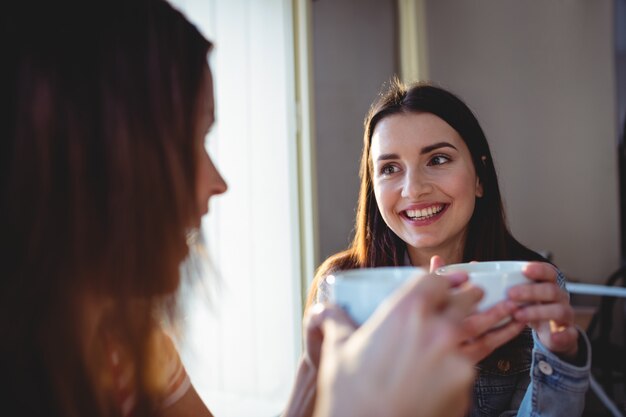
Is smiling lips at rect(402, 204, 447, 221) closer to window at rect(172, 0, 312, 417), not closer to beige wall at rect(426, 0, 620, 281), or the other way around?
window at rect(172, 0, 312, 417)

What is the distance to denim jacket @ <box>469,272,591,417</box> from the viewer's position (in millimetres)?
799

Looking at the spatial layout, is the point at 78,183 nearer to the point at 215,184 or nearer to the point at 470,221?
the point at 215,184

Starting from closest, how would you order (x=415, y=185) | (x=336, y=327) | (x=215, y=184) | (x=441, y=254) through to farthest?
1. (x=336, y=327)
2. (x=215, y=184)
3. (x=415, y=185)
4. (x=441, y=254)

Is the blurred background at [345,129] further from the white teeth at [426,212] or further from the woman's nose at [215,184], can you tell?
the woman's nose at [215,184]

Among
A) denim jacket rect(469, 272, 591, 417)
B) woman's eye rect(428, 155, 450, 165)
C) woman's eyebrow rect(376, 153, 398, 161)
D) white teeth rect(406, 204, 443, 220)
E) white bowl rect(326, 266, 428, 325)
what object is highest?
woman's eyebrow rect(376, 153, 398, 161)

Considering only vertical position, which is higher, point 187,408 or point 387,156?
point 387,156

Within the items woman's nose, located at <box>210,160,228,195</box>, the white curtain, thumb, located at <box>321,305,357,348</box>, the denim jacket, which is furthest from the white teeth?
the white curtain

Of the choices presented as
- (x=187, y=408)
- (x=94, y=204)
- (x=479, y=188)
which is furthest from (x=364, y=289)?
(x=479, y=188)

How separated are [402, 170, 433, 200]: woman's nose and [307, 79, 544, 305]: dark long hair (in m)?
0.17

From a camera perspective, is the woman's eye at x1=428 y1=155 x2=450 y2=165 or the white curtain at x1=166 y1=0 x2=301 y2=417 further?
the white curtain at x1=166 y1=0 x2=301 y2=417

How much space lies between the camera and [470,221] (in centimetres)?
141

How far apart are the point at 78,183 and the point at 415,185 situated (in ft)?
2.78

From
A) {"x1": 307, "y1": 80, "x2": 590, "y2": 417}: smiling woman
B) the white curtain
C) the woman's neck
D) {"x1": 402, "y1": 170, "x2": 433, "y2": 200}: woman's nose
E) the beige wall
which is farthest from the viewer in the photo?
the beige wall

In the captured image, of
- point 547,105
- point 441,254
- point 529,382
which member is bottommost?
point 529,382
